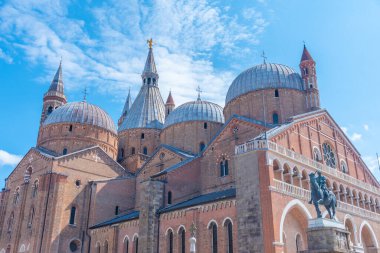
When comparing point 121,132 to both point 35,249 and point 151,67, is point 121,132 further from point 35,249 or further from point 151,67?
point 35,249

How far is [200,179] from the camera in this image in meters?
32.8

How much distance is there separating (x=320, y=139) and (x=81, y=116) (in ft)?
78.4

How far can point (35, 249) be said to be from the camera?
32062 mm

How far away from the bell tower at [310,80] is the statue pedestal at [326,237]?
16426mm

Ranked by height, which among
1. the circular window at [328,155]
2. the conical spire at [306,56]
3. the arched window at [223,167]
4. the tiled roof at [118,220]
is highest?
the conical spire at [306,56]

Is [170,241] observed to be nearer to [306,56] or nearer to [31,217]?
[31,217]

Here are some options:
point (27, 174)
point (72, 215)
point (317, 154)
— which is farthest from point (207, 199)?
point (27, 174)

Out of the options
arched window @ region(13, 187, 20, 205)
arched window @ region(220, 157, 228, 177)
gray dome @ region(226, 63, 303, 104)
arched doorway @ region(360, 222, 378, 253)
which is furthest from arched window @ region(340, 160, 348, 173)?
arched window @ region(13, 187, 20, 205)

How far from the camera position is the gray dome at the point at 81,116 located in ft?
135

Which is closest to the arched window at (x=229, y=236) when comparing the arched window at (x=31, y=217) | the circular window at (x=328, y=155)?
the circular window at (x=328, y=155)

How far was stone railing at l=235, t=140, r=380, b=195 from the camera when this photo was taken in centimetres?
2394

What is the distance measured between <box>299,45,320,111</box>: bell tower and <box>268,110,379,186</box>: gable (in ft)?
5.36

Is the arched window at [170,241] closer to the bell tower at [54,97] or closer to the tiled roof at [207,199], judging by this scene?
the tiled roof at [207,199]

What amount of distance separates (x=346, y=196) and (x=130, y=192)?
1933 centimetres
